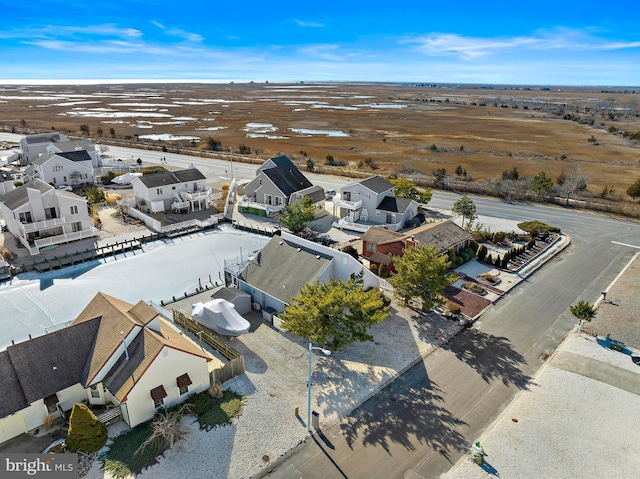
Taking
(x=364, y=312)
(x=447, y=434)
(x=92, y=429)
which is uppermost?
(x=364, y=312)

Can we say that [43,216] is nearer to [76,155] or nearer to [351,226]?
[76,155]

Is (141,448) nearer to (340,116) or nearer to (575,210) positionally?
(575,210)

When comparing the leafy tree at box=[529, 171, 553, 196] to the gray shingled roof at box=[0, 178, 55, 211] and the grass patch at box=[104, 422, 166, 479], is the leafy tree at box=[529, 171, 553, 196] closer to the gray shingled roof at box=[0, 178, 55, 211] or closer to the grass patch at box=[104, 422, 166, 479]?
the grass patch at box=[104, 422, 166, 479]

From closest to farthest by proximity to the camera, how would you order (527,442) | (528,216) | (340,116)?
(527,442) < (528,216) < (340,116)

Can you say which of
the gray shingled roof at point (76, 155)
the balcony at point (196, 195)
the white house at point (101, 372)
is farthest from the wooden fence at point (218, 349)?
the gray shingled roof at point (76, 155)

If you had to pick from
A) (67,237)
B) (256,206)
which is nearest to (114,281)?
(67,237)

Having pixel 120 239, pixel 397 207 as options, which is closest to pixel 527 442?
pixel 397 207
